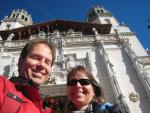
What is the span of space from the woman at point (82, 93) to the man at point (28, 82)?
64cm

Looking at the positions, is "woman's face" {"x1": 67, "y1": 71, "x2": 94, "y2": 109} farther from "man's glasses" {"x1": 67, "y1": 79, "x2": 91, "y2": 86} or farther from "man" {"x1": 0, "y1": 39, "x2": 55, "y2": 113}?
"man" {"x1": 0, "y1": 39, "x2": 55, "y2": 113}

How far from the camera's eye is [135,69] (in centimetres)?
1458

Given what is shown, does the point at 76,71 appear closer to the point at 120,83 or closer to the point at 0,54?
the point at 120,83

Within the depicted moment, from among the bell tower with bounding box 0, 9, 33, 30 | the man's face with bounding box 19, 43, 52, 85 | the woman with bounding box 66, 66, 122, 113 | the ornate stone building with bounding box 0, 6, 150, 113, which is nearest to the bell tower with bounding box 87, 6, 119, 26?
the ornate stone building with bounding box 0, 6, 150, 113

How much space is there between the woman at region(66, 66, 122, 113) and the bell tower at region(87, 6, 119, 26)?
22894mm

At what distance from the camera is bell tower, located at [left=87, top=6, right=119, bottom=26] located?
87.9 feet

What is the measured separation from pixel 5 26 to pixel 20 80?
2681cm

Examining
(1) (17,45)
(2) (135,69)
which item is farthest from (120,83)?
(1) (17,45)

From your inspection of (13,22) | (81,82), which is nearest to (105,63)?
(81,82)

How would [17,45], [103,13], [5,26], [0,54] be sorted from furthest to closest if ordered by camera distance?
1. [103,13]
2. [5,26]
3. [17,45]
4. [0,54]

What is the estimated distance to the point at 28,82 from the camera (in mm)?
2451

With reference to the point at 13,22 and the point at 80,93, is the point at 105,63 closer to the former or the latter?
the point at 80,93

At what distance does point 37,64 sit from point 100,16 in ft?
88.1

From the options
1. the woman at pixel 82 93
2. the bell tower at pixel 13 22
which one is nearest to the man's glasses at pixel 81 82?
the woman at pixel 82 93
